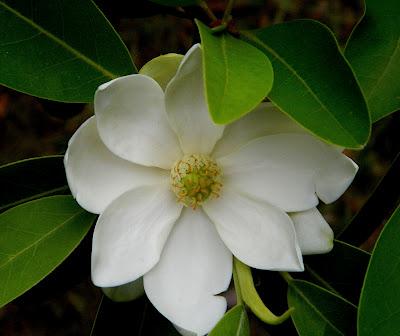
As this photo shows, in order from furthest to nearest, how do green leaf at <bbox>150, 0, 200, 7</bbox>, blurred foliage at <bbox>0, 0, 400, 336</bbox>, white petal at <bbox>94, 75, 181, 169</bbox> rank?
blurred foliage at <bbox>0, 0, 400, 336</bbox> → green leaf at <bbox>150, 0, 200, 7</bbox> → white petal at <bbox>94, 75, 181, 169</bbox>

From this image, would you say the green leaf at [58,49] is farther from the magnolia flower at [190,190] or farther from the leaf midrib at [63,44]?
the magnolia flower at [190,190]

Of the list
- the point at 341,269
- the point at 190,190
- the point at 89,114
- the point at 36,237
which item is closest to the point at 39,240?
the point at 36,237

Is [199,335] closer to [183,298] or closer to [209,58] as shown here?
[183,298]

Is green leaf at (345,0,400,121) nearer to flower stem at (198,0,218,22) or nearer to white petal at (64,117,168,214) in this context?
flower stem at (198,0,218,22)

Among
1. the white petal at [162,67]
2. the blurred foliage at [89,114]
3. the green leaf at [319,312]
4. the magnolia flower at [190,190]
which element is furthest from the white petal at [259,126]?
the blurred foliage at [89,114]

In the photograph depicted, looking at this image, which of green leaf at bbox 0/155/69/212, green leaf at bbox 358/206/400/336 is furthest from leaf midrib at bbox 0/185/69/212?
green leaf at bbox 358/206/400/336

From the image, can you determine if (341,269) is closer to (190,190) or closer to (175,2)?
(190,190)

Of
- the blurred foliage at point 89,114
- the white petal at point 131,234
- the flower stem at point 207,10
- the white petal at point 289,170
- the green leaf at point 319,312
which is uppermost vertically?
the flower stem at point 207,10
